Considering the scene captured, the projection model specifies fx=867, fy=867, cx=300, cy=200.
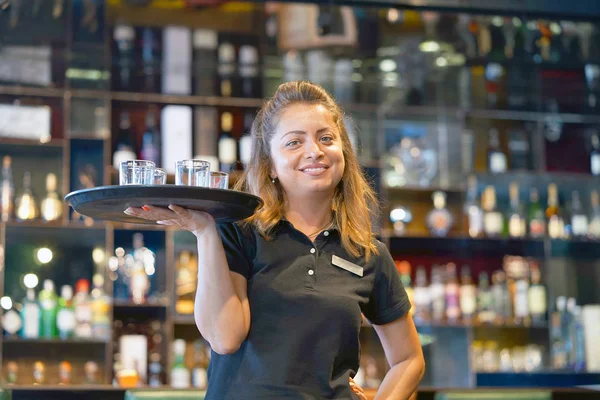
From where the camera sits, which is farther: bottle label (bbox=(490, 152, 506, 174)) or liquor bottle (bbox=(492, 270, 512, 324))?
bottle label (bbox=(490, 152, 506, 174))

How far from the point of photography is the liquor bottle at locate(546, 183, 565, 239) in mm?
4766

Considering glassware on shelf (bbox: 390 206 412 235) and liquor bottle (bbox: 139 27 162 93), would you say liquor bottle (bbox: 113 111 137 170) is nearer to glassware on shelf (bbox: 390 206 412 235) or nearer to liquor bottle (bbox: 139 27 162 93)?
liquor bottle (bbox: 139 27 162 93)

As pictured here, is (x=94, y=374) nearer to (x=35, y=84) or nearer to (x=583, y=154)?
(x=35, y=84)

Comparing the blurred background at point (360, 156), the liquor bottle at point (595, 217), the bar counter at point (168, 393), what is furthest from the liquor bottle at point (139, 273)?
the liquor bottle at point (595, 217)

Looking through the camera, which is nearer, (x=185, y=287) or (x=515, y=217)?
(x=185, y=287)

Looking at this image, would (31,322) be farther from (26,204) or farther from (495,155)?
(495,155)

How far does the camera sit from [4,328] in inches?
158

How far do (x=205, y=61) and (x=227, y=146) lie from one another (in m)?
0.46

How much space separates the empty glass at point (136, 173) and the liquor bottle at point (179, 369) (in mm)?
2920

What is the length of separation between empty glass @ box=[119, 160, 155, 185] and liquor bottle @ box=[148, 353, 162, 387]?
294 centimetres

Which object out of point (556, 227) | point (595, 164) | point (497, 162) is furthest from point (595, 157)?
point (497, 162)

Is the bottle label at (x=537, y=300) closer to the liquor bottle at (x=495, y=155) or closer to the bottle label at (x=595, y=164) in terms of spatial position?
the liquor bottle at (x=495, y=155)

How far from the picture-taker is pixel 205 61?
14.8 feet

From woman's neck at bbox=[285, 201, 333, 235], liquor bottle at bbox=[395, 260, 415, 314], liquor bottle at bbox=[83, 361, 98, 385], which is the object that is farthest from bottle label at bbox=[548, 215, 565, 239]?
woman's neck at bbox=[285, 201, 333, 235]
